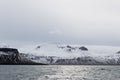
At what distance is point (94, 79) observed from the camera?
417 feet

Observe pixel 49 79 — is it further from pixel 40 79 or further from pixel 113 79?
pixel 113 79

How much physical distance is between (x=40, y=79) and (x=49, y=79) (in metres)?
3.75

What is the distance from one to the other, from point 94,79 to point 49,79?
1700cm

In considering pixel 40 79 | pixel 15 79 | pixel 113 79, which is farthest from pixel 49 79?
pixel 113 79

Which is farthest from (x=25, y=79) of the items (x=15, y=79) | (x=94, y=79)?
(x=94, y=79)

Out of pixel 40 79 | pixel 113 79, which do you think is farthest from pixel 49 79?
pixel 113 79

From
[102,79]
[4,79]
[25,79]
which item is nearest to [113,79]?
[102,79]

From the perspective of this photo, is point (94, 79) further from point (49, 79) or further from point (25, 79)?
point (25, 79)

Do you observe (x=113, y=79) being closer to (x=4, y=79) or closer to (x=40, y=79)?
(x=40, y=79)

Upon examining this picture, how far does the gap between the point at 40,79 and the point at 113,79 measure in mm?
26708

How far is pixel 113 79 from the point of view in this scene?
127188mm

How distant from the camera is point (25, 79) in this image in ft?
411

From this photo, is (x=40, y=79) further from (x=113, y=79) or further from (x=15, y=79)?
(x=113, y=79)

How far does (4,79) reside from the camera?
4995 inches
